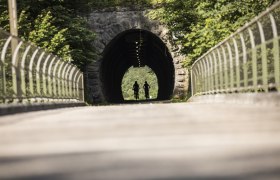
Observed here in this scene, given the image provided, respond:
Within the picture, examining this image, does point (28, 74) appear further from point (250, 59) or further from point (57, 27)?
point (57, 27)

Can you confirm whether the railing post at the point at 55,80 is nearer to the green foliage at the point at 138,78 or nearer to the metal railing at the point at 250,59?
the metal railing at the point at 250,59

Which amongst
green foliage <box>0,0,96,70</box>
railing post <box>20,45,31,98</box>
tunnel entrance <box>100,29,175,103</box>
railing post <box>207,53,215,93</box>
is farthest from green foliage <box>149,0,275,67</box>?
railing post <box>20,45,31,98</box>

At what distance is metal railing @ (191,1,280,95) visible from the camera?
8977mm

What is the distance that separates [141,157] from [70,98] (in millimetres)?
18390

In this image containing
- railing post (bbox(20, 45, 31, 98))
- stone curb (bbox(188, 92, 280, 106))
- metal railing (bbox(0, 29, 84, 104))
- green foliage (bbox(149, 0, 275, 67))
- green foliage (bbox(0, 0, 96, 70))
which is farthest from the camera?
green foliage (bbox(0, 0, 96, 70))

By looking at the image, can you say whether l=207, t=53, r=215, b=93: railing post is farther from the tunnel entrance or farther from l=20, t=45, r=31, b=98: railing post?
the tunnel entrance

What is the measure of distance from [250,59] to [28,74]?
16.9 ft

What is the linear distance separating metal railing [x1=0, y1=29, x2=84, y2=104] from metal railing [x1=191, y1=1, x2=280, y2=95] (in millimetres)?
4516

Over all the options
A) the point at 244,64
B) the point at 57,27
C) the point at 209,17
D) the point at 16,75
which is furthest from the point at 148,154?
the point at 57,27

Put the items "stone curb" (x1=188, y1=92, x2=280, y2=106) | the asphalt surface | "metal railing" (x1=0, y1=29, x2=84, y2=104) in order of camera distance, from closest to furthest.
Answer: the asphalt surface → "stone curb" (x1=188, y1=92, x2=280, y2=106) → "metal railing" (x1=0, y1=29, x2=84, y2=104)

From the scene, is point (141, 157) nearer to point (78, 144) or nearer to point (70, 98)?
point (78, 144)

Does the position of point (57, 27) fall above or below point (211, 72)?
above

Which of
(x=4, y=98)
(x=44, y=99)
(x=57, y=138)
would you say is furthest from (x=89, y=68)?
(x=57, y=138)

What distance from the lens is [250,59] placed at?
11.1 m
